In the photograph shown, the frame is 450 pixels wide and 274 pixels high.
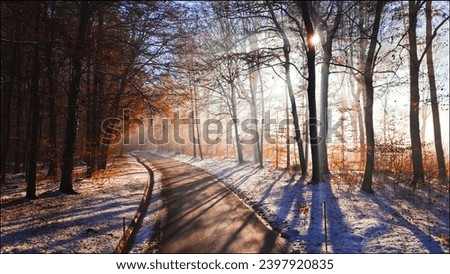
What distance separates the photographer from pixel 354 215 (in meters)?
9.34

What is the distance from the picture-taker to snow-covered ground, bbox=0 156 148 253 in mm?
7480

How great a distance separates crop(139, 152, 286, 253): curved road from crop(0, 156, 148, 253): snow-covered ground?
1.39 m

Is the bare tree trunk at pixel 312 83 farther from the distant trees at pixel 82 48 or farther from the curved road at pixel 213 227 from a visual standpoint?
the distant trees at pixel 82 48

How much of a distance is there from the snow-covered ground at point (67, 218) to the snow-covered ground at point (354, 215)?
437 cm

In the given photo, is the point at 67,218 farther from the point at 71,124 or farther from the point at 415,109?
the point at 415,109

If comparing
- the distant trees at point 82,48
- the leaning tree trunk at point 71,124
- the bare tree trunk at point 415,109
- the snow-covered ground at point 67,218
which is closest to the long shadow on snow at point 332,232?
the snow-covered ground at point 67,218

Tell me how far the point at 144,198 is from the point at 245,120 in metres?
20.9

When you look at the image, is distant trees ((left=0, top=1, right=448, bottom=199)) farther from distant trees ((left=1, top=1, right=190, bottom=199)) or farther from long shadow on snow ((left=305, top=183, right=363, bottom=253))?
long shadow on snow ((left=305, top=183, right=363, bottom=253))

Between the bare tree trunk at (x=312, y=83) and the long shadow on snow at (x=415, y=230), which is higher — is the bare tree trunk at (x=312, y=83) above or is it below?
above

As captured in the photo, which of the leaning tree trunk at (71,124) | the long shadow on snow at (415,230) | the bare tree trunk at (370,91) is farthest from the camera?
the leaning tree trunk at (71,124)

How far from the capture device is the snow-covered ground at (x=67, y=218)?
748 centimetres

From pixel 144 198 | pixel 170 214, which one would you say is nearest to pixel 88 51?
pixel 170 214

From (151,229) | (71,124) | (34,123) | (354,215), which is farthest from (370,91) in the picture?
(34,123)

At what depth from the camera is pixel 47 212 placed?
10359mm
